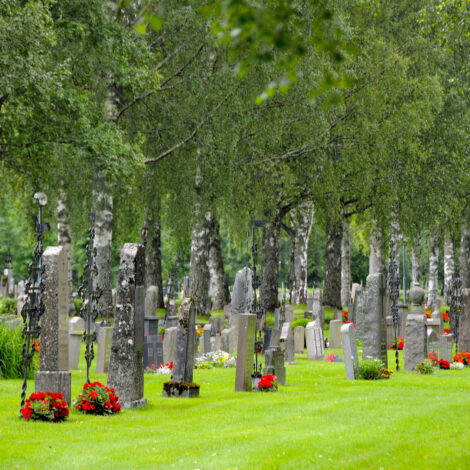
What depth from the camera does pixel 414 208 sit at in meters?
32.2

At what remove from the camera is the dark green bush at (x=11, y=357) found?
15.8 meters

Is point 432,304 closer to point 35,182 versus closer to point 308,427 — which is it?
point 35,182

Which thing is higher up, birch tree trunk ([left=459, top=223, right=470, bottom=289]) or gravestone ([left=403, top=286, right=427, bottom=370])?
birch tree trunk ([left=459, top=223, right=470, bottom=289])

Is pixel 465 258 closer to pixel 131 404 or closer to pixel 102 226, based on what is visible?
pixel 102 226

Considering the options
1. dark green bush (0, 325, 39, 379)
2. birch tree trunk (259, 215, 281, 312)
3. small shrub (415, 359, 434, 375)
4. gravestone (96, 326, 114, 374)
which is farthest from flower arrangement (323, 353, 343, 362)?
birch tree trunk (259, 215, 281, 312)

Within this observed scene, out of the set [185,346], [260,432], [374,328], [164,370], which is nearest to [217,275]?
[374,328]

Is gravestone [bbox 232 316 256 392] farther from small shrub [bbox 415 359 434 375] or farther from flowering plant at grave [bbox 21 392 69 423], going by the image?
small shrub [bbox 415 359 434 375]

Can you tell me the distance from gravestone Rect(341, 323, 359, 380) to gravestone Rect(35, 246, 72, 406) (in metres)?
6.32

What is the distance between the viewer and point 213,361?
19.2 metres

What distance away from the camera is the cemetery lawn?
28.2ft

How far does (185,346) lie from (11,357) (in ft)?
13.0

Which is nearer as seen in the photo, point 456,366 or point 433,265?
point 456,366

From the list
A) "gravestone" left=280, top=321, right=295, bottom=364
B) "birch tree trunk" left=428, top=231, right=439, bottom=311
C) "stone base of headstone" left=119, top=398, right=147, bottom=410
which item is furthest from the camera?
"birch tree trunk" left=428, top=231, right=439, bottom=311

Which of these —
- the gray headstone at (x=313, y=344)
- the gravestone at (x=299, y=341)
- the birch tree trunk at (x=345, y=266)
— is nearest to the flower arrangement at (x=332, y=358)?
the gray headstone at (x=313, y=344)
